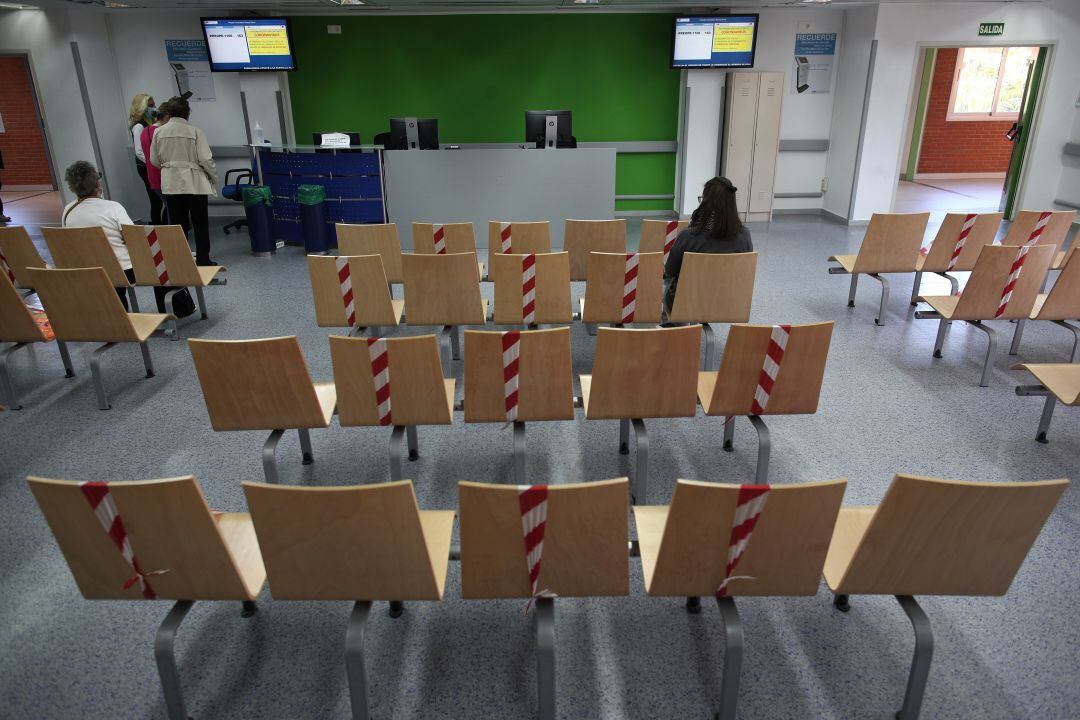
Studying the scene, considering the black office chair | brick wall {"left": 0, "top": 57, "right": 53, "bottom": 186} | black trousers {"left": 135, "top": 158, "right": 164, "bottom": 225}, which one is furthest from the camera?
brick wall {"left": 0, "top": 57, "right": 53, "bottom": 186}

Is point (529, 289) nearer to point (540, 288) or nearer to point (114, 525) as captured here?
point (540, 288)

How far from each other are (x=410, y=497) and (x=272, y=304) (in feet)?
15.6

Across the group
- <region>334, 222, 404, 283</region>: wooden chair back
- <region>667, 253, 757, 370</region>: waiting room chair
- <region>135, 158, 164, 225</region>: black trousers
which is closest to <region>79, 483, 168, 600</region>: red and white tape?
<region>667, 253, 757, 370</region>: waiting room chair

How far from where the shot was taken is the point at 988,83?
12.4 m

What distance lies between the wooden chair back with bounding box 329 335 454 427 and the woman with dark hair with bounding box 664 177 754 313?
189 cm

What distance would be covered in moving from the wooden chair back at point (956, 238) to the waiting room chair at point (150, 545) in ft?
17.1

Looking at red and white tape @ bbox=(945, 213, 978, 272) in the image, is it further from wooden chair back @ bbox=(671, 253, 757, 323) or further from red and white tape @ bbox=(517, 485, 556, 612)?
red and white tape @ bbox=(517, 485, 556, 612)

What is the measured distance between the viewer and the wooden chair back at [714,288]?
13.2 ft

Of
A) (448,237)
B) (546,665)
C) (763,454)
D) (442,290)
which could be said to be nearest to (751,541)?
(546,665)

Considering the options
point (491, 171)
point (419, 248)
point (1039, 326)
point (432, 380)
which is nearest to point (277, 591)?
point (432, 380)

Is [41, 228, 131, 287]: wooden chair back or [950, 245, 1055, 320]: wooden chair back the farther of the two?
[41, 228, 131, 287]: wooden chair back

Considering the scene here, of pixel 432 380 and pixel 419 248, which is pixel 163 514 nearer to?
pixel 432 380

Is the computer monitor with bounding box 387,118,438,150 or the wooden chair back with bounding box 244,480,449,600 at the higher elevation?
the computer monitor with bounding box 387,118,438,150

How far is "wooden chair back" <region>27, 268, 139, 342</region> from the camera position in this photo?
3822 millimetres
